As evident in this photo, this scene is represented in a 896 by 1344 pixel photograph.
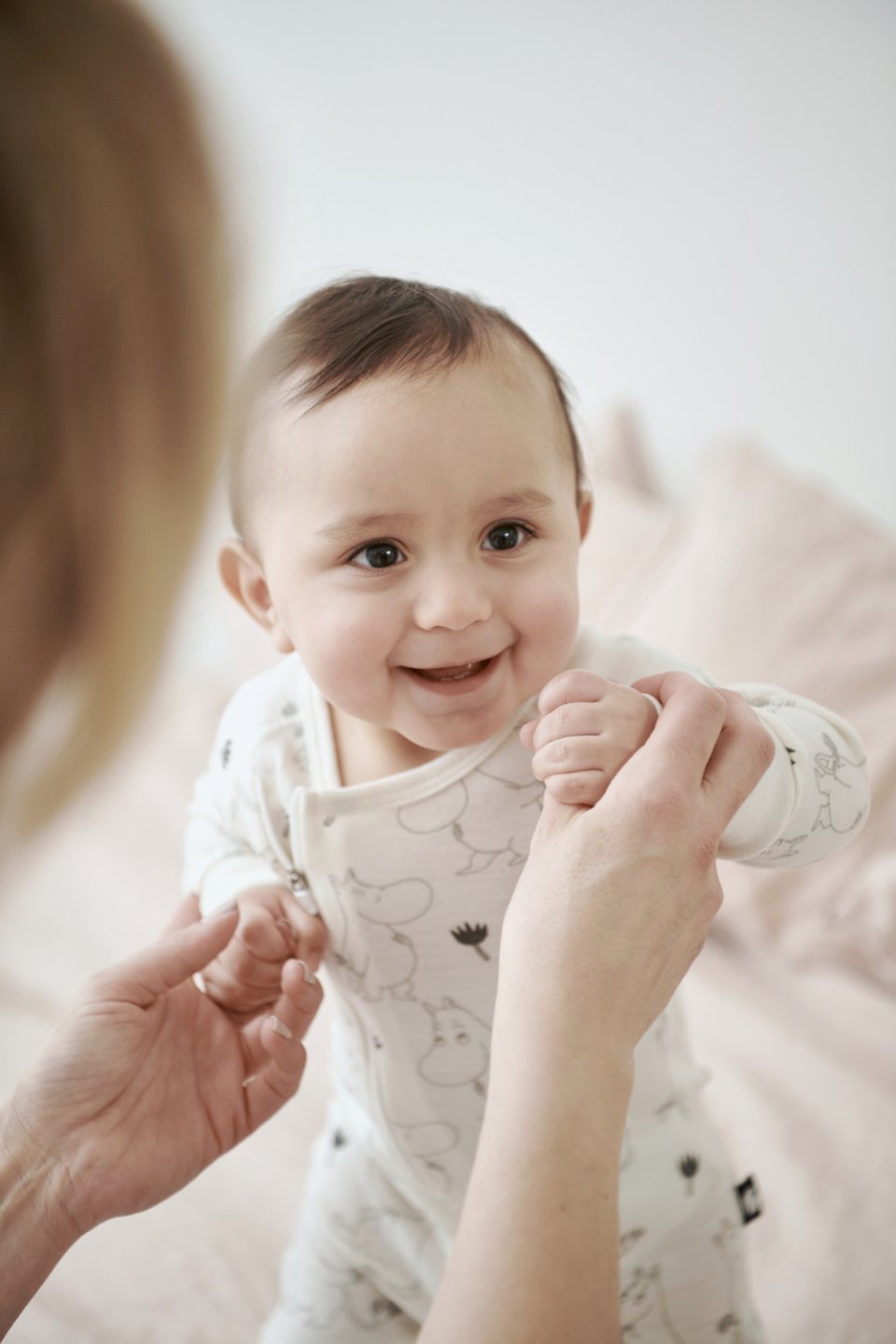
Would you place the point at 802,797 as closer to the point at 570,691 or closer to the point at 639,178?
the point at 570,691

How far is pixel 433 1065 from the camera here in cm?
86

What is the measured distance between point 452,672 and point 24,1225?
510 millimetres

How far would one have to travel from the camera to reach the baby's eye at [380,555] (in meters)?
0.69

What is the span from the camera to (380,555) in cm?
69

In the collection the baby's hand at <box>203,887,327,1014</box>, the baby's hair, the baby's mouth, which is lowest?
the baby's hand at <box>203,887,327,1014</box>

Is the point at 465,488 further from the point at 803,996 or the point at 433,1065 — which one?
the point at 803,996

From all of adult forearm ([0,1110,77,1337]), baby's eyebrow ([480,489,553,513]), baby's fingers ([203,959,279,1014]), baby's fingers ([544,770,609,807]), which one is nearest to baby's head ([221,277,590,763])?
baby's eyebrow ([480,489,553,513])

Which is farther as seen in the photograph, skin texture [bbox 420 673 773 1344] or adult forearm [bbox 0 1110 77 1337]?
adult forearm [bbox 0 1110 77 1337]

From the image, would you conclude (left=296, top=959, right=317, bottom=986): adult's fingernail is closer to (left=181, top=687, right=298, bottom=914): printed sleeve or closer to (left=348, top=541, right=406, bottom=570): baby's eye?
(left=181, top=687, right=298, bottom=914): printed sleeve

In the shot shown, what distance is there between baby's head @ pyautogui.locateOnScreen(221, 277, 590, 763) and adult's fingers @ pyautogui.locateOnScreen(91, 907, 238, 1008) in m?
0.25

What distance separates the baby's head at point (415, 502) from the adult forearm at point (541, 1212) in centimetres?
24

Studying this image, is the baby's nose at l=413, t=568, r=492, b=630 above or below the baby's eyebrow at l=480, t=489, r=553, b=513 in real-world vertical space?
below

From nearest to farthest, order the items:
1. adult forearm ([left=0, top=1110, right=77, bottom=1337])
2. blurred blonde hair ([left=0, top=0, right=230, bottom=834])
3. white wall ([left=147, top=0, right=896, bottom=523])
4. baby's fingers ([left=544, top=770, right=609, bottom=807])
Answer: blurred blonde hair ([left=0, top=0, right=230, bottom=834]) < baby's fingers ([left=544, top=770, right=609, bottom=807]) < adult forearm ([left=0, top=1110, right=77, bottom=1337]) < white wall ([left=147, top=0, right=896, bottom=523])

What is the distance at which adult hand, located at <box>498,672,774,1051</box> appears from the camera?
0.60 metres
